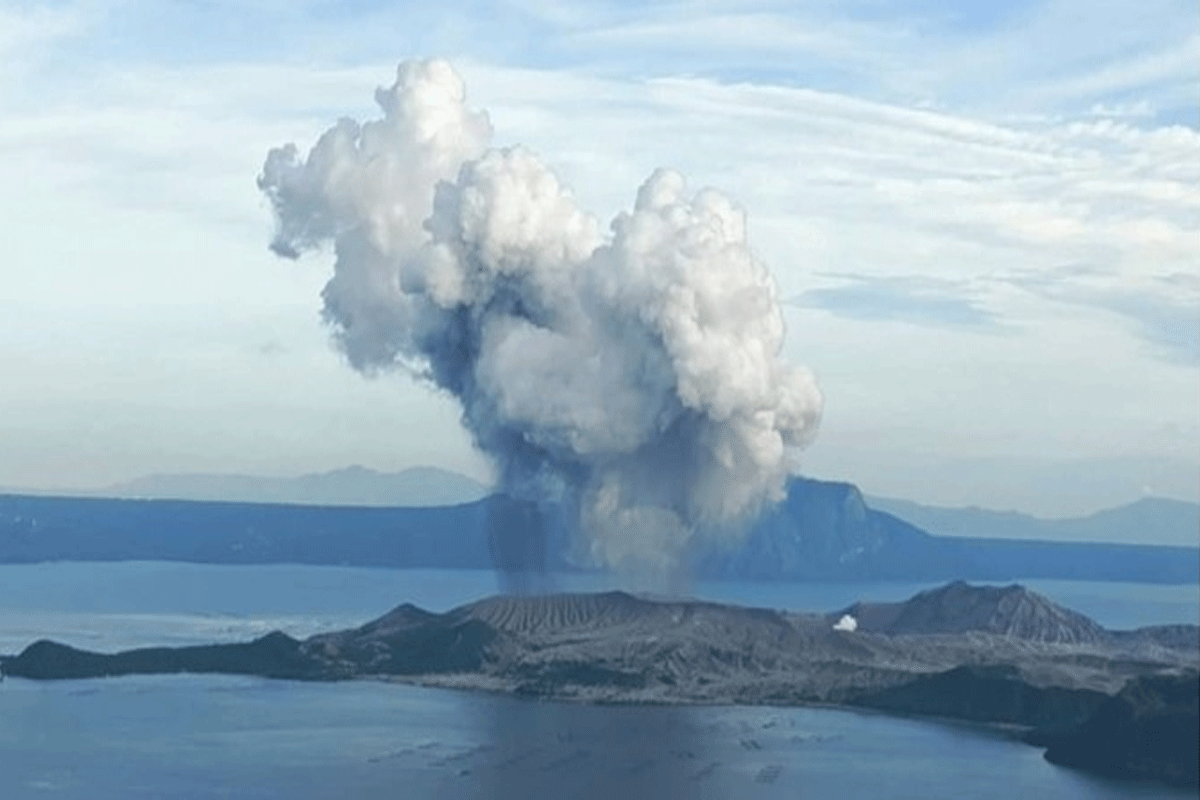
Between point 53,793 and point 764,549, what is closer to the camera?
point 53,793

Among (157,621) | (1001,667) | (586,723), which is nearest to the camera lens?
(586,723)

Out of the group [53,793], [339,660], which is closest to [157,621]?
[339,660]

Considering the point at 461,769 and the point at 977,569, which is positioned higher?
the point at 977,569

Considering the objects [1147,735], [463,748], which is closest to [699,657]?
[463,748]

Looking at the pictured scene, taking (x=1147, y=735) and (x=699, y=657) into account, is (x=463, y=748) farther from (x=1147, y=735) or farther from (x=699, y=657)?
(x=699, y=657)

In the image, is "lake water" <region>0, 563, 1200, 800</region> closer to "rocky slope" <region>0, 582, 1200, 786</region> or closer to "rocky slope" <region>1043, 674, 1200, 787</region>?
"rocky slope" <region>1043, 674, 1200, 787</region>

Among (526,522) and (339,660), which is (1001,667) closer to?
(526,522)

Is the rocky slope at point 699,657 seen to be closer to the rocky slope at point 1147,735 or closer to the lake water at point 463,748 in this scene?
the lake water at point 463,748

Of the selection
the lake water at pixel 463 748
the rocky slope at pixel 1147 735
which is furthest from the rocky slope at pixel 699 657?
the rocky slope at pixel 1147 735
